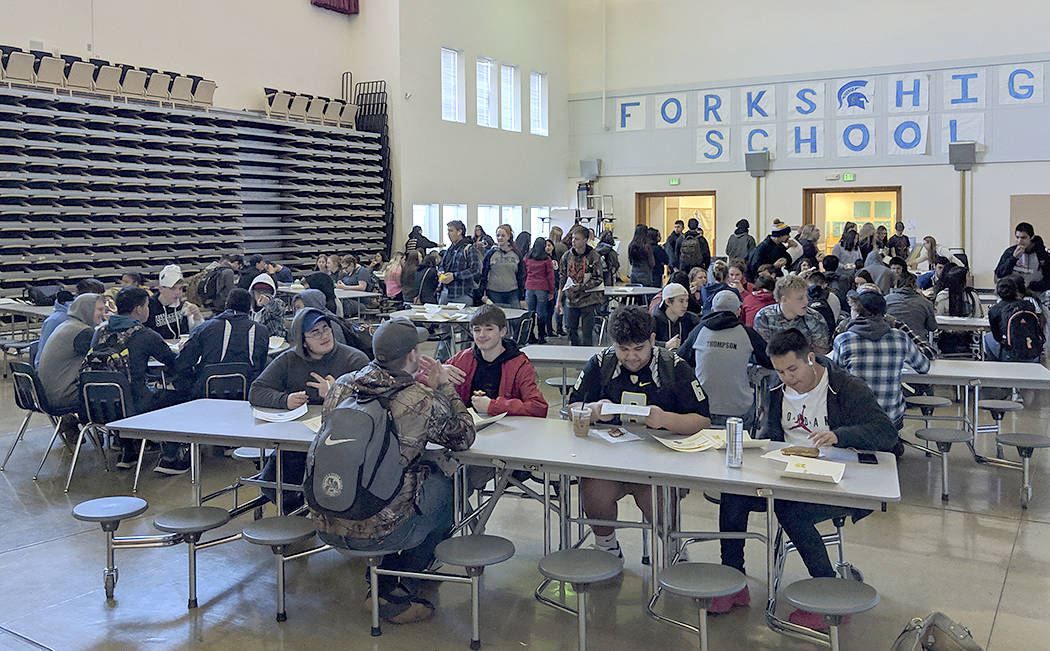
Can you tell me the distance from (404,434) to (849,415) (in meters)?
1.79

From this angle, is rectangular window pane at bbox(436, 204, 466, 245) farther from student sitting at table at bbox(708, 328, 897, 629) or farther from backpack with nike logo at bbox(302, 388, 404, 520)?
backpack with nike logo at bbox(302, 388, 404, 520)

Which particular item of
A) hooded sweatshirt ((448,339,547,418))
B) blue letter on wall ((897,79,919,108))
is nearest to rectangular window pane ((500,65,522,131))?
blue letter on wall ((897,79,919,108))

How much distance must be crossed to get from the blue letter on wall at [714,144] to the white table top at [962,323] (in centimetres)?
1044

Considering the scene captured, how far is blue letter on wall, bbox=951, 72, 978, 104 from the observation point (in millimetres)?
15766

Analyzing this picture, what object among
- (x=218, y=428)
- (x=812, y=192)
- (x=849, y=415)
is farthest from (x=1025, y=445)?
(x=812, y=192)

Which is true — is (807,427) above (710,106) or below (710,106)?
below

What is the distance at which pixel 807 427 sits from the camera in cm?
378

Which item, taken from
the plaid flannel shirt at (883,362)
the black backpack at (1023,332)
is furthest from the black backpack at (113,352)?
the black backpack at (1023,332)

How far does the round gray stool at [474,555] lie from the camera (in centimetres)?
332

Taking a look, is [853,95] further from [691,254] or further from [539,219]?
[691,254]

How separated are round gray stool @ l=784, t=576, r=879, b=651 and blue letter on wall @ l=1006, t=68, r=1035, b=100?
1516cm

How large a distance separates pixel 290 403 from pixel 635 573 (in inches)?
72.3

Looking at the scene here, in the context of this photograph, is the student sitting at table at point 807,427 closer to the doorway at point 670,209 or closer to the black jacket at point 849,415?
the black jacket at point 849,415

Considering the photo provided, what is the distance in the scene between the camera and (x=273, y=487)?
4430mm
